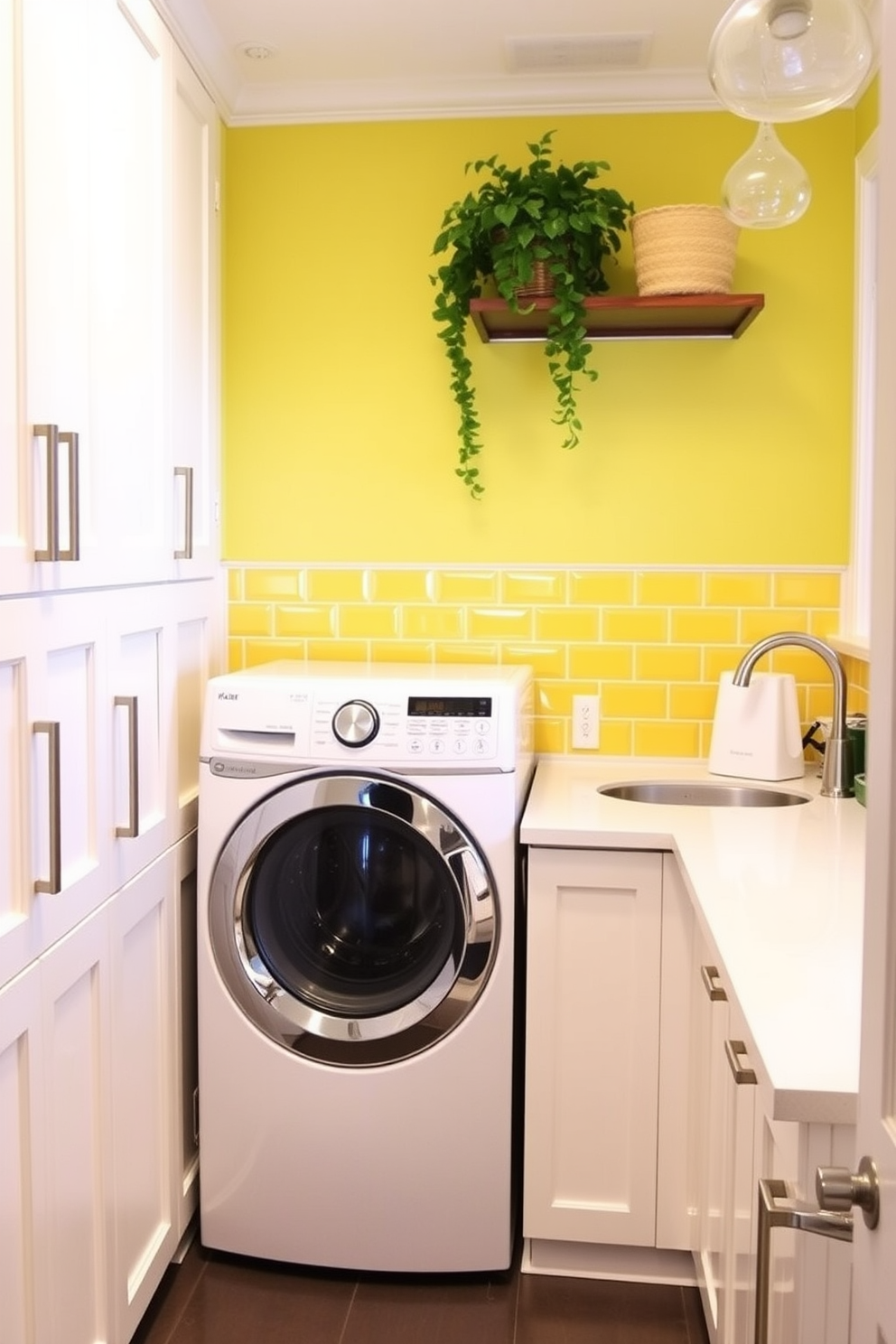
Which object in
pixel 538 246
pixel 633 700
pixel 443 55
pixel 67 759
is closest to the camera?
pixel 67 759

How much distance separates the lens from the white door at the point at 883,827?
795 millimetres

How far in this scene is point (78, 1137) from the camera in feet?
5.82

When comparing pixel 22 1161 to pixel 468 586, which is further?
pixel 468 586

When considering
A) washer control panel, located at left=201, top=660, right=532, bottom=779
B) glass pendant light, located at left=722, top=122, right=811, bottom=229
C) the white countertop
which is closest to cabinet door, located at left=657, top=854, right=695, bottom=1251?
the white countertop

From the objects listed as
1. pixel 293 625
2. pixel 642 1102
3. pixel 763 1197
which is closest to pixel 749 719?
pixel 642 1102

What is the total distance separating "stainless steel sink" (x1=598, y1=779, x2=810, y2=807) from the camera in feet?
8.47

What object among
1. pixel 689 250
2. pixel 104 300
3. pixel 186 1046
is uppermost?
pixel 689 250

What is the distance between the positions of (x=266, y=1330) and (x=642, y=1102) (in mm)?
782

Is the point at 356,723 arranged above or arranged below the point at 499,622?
below

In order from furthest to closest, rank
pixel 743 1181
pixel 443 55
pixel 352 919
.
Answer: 1. pixel 443 55
2. pixel 352 919
3. pixel 743 1181

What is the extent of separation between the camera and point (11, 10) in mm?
1492

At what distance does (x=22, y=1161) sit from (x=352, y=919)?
83 cm

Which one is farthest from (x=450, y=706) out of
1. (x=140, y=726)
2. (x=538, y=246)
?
(x=538, y=246)

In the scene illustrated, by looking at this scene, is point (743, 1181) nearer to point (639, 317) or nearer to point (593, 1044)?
point (593, 1044)
